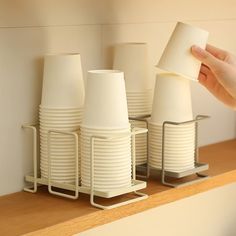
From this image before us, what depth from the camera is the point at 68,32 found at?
123cm

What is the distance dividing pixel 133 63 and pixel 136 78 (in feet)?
0.10

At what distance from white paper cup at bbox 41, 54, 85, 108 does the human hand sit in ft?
0.70

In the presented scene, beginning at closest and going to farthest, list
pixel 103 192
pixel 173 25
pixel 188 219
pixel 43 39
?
pixel 103 192
pixel 43 39
pixel 173 25
pixel 188 219


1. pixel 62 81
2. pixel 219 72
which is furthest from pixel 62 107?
pixel 219 72

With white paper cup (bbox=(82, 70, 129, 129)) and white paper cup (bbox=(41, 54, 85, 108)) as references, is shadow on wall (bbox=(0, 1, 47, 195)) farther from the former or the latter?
white paper cup (bbox=(82, 70, 129, 129))

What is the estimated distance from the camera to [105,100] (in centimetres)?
108

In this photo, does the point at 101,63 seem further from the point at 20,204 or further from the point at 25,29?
the point at 20,204

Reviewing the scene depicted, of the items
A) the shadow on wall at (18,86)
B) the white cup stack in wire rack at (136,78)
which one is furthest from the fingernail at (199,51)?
the shadow on wall at (18,86)

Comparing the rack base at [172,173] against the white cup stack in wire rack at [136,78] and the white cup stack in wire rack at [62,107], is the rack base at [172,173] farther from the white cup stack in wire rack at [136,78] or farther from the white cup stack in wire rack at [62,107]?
the white cup stack in wire rack at [62,107]

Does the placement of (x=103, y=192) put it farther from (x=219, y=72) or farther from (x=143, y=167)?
(x=219, y=72)

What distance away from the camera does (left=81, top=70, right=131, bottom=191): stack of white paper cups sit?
1.07 metres

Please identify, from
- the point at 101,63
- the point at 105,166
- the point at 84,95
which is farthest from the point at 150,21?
the point at 105,166

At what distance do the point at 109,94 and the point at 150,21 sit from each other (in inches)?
14.6

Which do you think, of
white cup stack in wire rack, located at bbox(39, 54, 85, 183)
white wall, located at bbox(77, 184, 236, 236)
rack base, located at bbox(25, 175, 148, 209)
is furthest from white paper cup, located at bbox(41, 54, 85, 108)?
white wall, located at bbox(77, 184, 236, 236)
